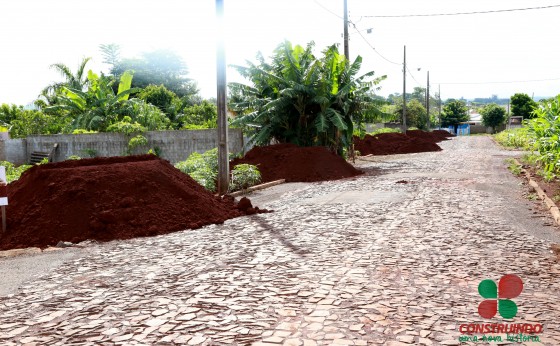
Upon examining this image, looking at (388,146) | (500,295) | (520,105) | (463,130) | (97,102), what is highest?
(520,105)

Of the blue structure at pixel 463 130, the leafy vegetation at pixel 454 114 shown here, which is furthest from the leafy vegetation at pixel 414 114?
the blue structure at pixel 463 130

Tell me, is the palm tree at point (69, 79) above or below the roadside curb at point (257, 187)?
above

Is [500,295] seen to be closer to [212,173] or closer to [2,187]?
[2,187]

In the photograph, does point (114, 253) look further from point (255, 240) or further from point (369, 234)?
point (369, 234)

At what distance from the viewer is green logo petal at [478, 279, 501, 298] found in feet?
15.5

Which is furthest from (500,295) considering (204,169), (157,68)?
(157,68)

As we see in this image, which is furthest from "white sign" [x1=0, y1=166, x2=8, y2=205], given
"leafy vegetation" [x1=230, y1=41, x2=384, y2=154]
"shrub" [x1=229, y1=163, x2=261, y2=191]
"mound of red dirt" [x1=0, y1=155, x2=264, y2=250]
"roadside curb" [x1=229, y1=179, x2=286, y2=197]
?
"leafy vegetation" [x1=230, y1=41, x2=384, y2=154]

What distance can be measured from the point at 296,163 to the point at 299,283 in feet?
40.7

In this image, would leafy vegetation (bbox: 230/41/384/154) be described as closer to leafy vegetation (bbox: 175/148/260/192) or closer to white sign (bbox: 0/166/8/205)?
leafy vegetation (bbox: 175/148/260/192)

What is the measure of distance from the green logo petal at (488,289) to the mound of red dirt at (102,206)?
17.4ft

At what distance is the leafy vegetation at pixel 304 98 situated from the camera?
19.4 meters

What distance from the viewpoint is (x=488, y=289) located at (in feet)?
16.2

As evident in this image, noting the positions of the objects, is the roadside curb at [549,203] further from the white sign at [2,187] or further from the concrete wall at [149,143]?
the concrete wall at [149,143]

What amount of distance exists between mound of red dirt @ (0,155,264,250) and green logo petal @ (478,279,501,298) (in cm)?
531
